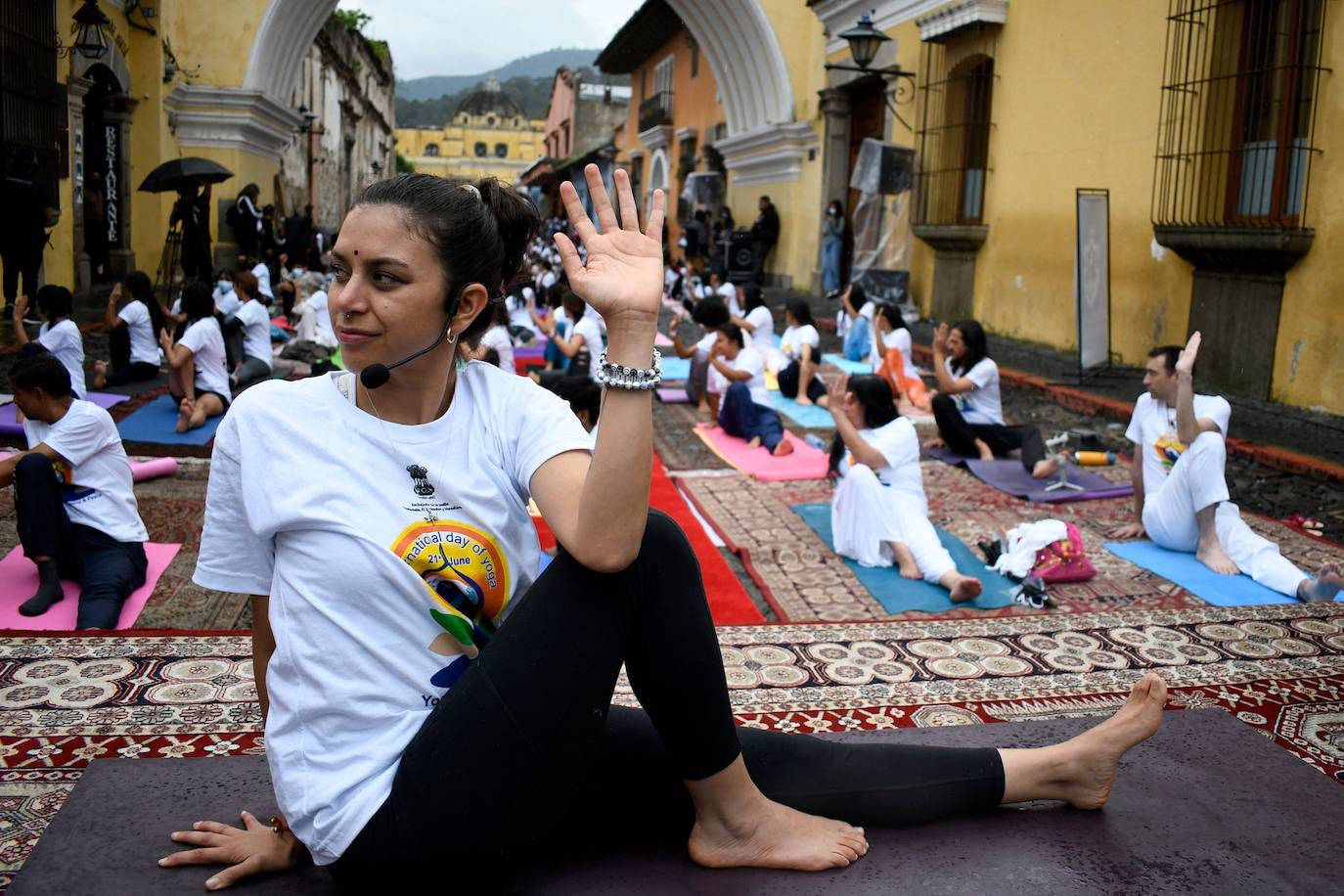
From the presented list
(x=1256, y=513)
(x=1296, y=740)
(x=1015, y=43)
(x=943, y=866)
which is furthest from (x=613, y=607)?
(x=1015, y=43)

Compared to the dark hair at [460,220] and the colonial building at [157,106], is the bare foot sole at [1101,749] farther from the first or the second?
the colonial building at [157,106]

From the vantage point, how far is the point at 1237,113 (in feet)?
25.0

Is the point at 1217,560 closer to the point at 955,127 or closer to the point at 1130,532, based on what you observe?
the point at 1130,532

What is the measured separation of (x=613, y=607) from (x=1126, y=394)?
24.9ft

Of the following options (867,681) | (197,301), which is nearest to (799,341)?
(197,301)

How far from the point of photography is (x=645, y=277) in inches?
65.0

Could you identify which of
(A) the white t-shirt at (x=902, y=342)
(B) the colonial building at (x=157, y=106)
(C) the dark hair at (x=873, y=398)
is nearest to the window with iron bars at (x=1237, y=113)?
(A) the white t-shirt at (x=902, y=342)

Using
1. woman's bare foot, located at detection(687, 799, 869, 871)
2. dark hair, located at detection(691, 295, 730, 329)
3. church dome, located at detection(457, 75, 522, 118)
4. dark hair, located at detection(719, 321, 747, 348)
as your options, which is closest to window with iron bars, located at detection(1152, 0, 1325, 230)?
dark hair, located at detection(719, 321, 747, 348)

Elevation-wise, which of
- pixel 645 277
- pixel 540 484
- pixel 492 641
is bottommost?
pixel 492 641

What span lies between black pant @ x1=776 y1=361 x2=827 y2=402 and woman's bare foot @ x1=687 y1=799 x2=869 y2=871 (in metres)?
7.69

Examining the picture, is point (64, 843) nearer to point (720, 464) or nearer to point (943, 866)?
point (943, 866)

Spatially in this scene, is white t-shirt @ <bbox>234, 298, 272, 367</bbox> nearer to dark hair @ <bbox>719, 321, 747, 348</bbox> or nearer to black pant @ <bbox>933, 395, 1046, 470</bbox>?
dark hair @ <bbox>719, 321, 747, 348</bbox>

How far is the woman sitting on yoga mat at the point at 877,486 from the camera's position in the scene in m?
5.07

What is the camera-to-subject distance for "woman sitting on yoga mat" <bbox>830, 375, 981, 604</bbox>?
5.07 metres
